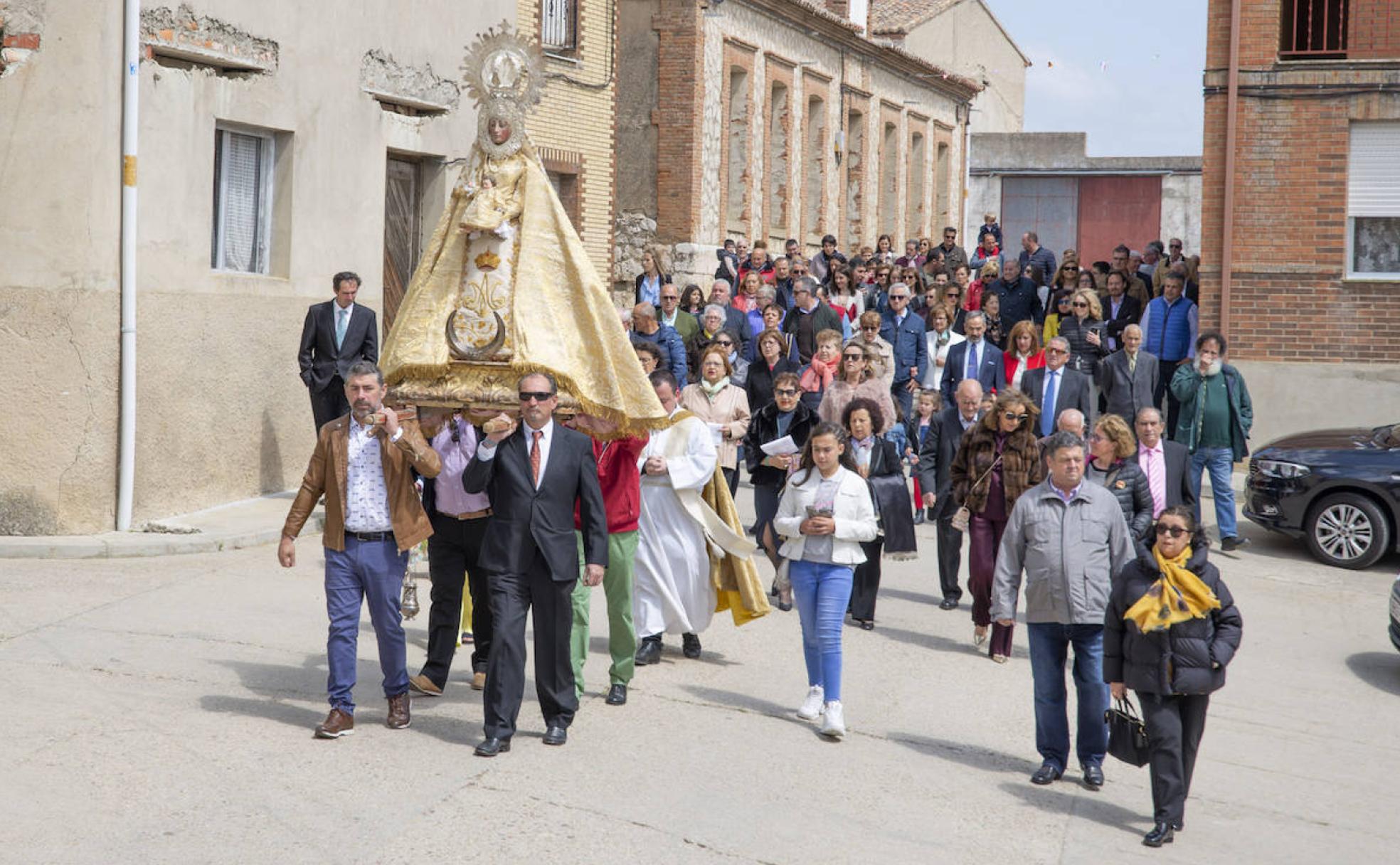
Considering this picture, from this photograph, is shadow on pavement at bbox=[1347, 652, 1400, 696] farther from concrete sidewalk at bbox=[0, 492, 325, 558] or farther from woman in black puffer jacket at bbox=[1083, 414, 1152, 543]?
concrete sidewalk at bbox=[0, 492, 325, 558]

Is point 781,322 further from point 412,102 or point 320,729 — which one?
point 320,729

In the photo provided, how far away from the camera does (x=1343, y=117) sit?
2012 cm

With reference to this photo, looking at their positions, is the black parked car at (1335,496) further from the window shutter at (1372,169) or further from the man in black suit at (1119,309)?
the window shutter at (1372,169)

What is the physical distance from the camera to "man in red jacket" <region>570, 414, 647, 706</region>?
9250mm

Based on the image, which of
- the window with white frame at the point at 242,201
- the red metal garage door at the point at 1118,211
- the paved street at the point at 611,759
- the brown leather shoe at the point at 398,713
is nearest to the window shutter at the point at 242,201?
the window with white frame at the point at 242,201

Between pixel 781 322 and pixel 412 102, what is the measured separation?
16.6 ft

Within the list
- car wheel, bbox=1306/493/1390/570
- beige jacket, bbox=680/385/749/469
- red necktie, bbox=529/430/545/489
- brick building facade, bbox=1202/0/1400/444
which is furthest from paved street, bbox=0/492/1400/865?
brick building facade, bbox=1202/0/1400/444

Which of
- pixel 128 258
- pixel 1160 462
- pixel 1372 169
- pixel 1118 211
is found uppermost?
pixel 1118 211

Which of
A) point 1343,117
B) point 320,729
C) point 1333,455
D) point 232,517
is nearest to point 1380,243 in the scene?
point 1343,117

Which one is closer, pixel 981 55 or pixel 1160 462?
pixel 1160 462

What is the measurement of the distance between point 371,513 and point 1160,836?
156 inches

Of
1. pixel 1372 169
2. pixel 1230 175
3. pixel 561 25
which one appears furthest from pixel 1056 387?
pixel 561 25

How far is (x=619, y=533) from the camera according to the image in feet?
30.7

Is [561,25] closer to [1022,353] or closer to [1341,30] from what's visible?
[1341,30]
